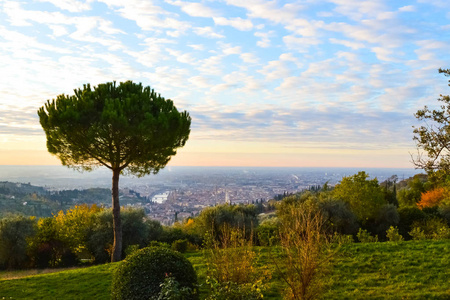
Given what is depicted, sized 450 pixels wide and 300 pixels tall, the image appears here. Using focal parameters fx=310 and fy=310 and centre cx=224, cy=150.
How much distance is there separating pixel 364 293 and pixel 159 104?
1188cm

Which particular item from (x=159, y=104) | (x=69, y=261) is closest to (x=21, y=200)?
(x=69, y=261)

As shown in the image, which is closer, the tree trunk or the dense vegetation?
the dense vegetation

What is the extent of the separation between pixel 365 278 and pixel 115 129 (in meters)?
11.3

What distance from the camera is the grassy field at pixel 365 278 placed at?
7.37 m

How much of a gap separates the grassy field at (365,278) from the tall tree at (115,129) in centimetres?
496

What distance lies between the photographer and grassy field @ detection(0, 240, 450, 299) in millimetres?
7371

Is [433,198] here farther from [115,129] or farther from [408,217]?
[115,129]

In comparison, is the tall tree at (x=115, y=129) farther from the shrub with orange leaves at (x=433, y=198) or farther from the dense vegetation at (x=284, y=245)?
the shrub with orange leaves at (x=433, y=198)

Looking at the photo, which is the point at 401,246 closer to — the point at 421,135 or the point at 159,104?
the point at 421,135

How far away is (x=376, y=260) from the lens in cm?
985

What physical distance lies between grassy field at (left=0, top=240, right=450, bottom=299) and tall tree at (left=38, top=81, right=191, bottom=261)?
16.3 ft

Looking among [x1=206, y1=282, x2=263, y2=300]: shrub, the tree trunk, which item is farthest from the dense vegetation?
the tree trunk

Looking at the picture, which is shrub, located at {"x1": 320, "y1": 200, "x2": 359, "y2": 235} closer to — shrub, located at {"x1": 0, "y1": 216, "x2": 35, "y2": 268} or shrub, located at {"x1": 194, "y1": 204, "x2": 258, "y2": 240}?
shrub, located at {"x1": 194, "y1": 204, "x2": 258, "y2": 240}

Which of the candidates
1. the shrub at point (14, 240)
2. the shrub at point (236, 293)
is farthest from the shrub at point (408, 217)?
the shrub at point (14, 240)
